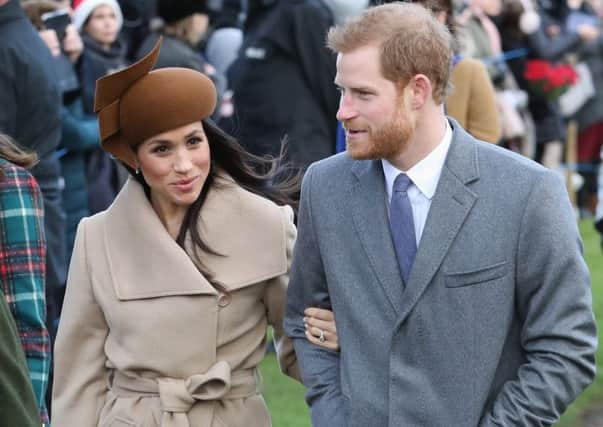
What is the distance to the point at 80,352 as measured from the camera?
14.2ft

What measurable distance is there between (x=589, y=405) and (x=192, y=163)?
3844mm

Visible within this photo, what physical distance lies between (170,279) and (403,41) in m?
1.15

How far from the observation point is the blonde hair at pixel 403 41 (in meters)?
3.58

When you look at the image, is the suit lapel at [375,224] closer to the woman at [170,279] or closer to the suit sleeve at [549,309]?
the suit sleeve at [549,309]

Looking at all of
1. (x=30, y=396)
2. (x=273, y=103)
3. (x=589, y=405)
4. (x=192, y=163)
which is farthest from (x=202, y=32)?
(x=30, y=396)

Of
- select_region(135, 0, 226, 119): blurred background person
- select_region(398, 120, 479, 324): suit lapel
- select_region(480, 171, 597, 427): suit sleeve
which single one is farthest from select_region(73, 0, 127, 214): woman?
select_region(480, 171, 597, 427): suit sleeve

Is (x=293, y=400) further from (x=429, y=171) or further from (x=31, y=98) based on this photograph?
(x=429, y=171)

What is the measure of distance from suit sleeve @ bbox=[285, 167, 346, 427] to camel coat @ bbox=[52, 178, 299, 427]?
279mm

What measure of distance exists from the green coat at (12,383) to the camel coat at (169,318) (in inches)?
46.1

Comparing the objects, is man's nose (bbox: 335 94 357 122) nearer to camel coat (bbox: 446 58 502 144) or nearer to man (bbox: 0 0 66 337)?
camel coat (bbox: 446 58 502 144)

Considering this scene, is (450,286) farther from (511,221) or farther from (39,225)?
(39,225)

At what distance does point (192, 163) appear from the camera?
4.19 m

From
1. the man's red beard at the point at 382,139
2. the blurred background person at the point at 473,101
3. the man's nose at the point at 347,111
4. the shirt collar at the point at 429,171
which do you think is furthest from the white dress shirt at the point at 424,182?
the blurred background person at the point at 473,101

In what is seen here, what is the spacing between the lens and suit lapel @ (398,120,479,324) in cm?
355
